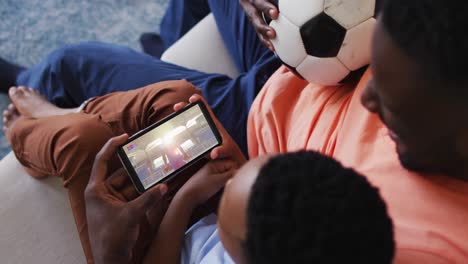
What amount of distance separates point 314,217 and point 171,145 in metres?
0.45

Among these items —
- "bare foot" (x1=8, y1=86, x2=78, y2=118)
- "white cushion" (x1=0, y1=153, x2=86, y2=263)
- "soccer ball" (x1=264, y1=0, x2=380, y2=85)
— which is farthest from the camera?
"bare foot" (x1=8, y1=86, x2=78, y2=118)

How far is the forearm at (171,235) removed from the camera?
2.53 ft

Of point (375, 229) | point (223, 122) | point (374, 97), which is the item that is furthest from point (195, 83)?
point (375, 229)

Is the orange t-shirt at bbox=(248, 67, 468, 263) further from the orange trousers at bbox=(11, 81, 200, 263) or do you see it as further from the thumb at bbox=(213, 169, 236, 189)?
the orange trousers at bbox=(11, 81, 200, 263)

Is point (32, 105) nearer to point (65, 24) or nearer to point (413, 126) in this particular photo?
point (65, 24)

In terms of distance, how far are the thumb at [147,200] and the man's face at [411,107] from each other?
0.41 metres

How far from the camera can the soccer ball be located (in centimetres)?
69

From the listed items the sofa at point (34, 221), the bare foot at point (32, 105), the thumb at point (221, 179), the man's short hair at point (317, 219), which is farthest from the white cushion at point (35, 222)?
the man's short hair at point (317, 219)

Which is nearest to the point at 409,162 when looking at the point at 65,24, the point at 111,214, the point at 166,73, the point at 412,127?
the point at 412,127

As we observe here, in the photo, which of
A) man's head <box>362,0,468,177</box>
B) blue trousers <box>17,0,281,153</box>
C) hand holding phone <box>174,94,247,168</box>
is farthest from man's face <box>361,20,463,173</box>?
blue trousers <box>17,0,281,153</box>

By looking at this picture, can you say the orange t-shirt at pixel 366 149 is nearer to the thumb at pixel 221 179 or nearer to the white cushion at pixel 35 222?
the thumb at pixel 221 179

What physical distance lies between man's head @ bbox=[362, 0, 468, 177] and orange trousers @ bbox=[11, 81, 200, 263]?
0.49 m

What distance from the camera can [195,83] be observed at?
1031 mm

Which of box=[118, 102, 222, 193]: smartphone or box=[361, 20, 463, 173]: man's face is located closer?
box=[361, 20, 463, 173]: man's face
